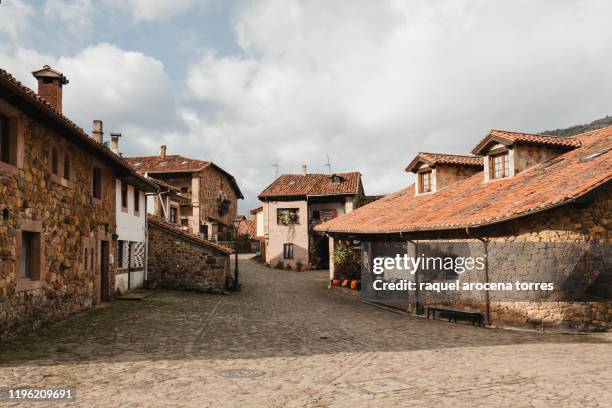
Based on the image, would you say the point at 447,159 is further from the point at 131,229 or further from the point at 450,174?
the point at 131,229

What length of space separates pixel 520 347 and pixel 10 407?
9.25 metres

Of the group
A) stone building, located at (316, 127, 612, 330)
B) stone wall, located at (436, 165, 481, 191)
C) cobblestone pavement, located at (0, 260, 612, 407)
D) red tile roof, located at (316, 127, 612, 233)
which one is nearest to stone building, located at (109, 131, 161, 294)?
cobblestone pavement, located at (0, 260, 612, 407)

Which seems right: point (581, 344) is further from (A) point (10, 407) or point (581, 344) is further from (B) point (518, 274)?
(A) point (10, 407)

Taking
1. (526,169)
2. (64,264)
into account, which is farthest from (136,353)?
(526,169)

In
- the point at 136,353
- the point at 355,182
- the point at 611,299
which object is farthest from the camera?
the point at 355,182

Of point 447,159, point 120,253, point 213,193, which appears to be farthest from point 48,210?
point 213,193

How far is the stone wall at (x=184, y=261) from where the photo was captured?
22203 millimetres

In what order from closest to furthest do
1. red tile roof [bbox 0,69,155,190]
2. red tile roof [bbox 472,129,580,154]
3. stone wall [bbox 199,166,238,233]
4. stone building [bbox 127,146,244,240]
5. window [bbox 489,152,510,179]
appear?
red tile roof [bbox 0,69,155,190], red tile roof [bbox 472,129,580,154], window [bbox 489,152,510,179], stone building [bbox 127,146,244,240], stone wall [bbox 199,166,238,233]

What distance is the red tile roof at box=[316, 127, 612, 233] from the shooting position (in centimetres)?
1277

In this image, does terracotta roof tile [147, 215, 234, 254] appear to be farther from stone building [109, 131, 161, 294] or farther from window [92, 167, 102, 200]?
window [92, 167, 102, 200]

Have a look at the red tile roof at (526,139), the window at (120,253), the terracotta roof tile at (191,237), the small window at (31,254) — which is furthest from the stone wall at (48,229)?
the red tile roof at (526,139)

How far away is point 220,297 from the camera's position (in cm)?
2072

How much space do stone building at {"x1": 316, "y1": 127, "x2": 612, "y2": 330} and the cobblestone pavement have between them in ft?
3.24

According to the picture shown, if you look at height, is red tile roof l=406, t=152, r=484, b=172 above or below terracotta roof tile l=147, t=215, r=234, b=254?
above
